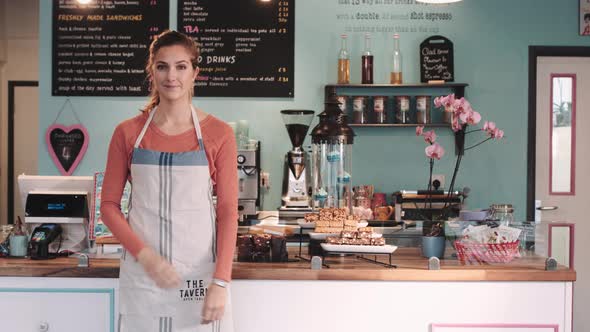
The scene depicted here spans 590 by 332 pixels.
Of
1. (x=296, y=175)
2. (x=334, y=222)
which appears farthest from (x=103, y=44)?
(x=334, y=222)

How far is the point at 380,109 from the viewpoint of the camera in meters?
5.09

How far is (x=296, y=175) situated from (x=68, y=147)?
1.82 meters

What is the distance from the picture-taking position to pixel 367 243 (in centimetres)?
271

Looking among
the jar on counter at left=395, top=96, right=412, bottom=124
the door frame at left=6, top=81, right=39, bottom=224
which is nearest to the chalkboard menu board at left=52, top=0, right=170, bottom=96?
the jar on counter at left=395, top=96, right=412, bottom=124

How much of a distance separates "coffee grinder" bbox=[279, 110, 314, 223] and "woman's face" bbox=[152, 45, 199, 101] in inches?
73.1

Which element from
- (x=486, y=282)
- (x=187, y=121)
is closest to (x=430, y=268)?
(x=486, y=282)

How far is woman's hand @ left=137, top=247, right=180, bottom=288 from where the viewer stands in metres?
2.08

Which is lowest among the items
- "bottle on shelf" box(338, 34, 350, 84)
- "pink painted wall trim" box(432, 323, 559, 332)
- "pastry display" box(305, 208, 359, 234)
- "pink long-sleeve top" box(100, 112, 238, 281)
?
"pink painted wall trim" box(432, 323, 559, 332)

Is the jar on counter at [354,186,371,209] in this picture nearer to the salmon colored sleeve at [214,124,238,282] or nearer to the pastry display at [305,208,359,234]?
the pastry display at [305,208,359,234]

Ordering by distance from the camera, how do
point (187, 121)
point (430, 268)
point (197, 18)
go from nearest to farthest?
point (187, 121) < point (430, 268) < point (197, 18)

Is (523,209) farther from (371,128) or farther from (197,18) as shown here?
(197,18)

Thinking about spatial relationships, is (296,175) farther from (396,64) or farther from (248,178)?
(396,64)

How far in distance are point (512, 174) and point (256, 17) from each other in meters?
2.12

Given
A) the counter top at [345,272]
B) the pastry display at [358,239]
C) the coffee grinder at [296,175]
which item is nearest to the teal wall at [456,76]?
the coffee grinder at [296,175]
